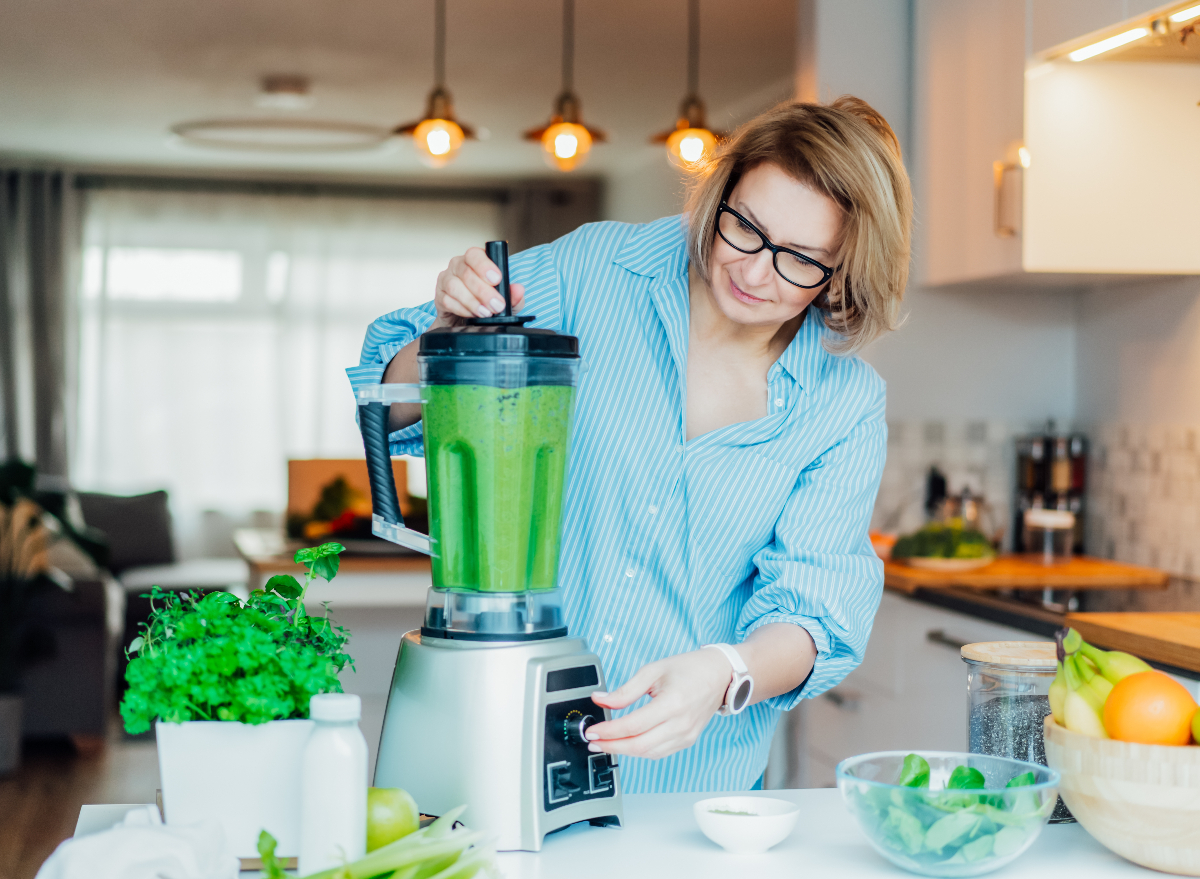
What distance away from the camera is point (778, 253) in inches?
49.4

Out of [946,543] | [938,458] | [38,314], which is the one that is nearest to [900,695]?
[946,543]

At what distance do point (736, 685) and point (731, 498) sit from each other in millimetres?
301

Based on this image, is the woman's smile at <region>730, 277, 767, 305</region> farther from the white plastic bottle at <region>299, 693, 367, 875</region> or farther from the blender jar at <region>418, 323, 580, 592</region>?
the white plastic bottle at <region>299, 693, 367, 875</region>

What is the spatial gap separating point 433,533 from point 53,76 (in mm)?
4886

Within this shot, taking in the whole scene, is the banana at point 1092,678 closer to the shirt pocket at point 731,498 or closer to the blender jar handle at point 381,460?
the shirt pocket at point 731,498

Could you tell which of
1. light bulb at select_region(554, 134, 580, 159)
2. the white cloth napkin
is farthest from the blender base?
light bulb at select_region(554, 134, 580, 159)

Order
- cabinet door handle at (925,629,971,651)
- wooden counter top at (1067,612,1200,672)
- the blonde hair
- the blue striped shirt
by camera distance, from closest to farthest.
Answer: the blonde hair < the blue striped shirt < wooden counter top at (1067,612,1200,672) < cabinet door handle at (925,629,971,651)

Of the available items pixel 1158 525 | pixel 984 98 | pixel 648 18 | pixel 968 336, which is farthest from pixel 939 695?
pixel 648 18

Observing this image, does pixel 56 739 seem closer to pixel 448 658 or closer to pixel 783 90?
pixel 783 90

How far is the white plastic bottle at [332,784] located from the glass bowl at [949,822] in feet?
1.26

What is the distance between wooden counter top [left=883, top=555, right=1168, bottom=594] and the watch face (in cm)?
164

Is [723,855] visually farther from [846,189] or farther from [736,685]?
[846,189]

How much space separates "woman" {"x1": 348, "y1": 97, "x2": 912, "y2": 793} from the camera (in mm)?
1251

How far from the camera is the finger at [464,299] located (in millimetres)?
1093
